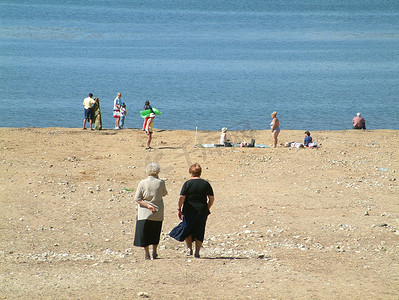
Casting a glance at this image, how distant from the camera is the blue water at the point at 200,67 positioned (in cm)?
3741

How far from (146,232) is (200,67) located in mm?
53883

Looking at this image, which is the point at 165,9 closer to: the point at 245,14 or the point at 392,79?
the point at 245,14

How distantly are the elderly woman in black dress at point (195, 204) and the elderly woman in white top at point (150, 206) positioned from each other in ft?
1.31

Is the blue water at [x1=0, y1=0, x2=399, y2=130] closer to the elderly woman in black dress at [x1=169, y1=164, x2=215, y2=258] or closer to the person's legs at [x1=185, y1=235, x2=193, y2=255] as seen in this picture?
the person's legs at [x1=185, y1=235, x2=193, y2=255]

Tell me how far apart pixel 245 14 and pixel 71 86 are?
9638 centimetres

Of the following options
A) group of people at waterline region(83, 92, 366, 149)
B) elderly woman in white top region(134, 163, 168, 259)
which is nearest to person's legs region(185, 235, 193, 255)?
elderly woman in white top region(134, 163, 168, 259)

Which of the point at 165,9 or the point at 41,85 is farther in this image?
the point at 165,9

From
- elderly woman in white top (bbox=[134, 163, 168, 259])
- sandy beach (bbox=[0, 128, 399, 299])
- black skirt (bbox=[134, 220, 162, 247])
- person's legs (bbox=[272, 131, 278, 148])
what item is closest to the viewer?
sandy beach (bbox=[0, 128, 399, 299])

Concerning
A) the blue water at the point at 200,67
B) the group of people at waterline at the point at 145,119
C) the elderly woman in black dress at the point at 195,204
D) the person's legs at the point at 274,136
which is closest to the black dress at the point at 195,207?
the elderly woman in black dress at the point at 195,204

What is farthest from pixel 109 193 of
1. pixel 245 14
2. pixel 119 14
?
pixel 245 14

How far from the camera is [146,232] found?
937 centimetres

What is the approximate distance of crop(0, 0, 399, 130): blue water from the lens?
37.4 meters

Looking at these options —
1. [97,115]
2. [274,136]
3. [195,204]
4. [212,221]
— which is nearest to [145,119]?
[97,115]

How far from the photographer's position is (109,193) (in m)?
15.2
